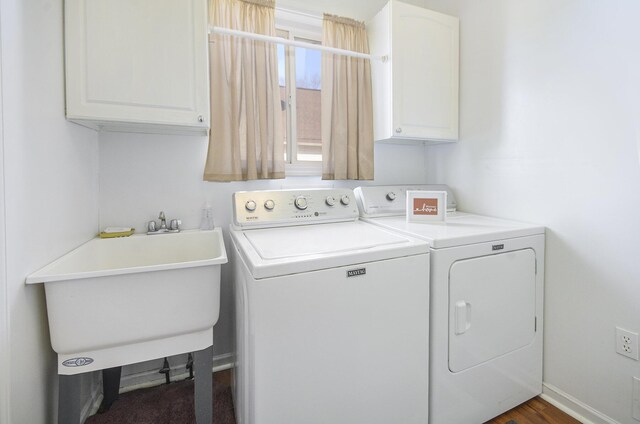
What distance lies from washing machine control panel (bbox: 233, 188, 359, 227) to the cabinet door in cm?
59

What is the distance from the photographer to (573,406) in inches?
59.1

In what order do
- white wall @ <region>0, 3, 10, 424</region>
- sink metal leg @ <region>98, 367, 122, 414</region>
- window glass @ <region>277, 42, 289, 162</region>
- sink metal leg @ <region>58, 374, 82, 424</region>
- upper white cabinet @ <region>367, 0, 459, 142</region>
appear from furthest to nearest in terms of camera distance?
window glass @ <region>277, 42, 289, 162</region>
upper white cabinet @ <region>367, 0, 459, 142</region>
sink metal leg @ <region>98, 367, 122, 414</region>
sink metal leg @ <region>58, 374, 82, 424</region>
white wall @ <region>0, 3, 10, 424</region>

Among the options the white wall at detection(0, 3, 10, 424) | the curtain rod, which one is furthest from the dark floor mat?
the curtain rod

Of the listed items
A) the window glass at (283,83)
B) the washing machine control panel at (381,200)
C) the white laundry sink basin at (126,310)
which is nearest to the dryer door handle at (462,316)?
the washing machine control panel at (381,200)

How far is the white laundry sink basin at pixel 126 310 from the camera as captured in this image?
3.27ft

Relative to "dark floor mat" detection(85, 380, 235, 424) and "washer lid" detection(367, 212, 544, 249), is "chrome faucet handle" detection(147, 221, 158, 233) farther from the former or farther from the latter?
"washer lid" detection(367, 212, 544, 249)

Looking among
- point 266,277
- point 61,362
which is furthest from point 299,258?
point 61,362

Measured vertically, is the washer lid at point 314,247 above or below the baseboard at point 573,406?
above

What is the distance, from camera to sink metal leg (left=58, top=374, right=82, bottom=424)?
3.58 ft

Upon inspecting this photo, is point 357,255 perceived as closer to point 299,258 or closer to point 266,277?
point 299,258

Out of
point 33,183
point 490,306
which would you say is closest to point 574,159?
point 490,306

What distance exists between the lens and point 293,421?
102 centimetres

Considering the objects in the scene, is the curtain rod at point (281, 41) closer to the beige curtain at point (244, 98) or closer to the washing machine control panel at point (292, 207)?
the beige curtain at point (244, 98)

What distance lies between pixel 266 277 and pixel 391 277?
1.65 ft
